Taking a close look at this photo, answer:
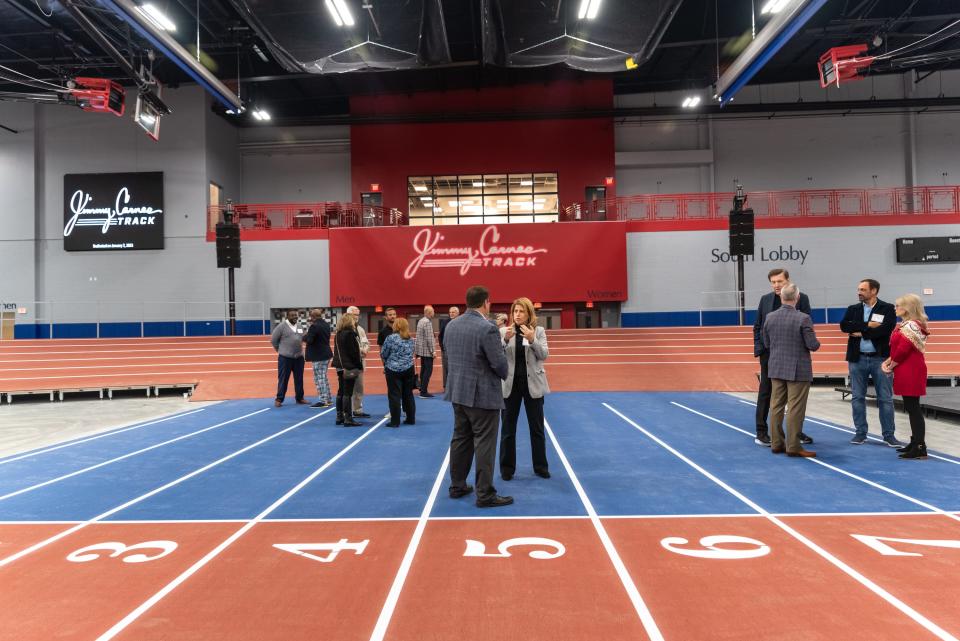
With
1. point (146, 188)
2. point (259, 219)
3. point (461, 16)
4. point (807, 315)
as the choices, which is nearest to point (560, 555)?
point (807, 315)

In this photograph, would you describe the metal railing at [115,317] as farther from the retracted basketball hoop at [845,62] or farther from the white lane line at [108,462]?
the retracted basketball hoop at [845,62]

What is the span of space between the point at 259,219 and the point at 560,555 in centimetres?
2030

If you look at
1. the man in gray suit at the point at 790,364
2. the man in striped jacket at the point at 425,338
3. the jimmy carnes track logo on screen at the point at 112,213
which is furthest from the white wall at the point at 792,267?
the jimmy carnes track logo on screen at the point at 112,213

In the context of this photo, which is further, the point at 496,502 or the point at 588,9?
the point at 588,9

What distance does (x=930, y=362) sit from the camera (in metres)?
13.6

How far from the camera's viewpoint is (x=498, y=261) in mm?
19406

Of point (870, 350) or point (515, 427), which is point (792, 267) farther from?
Answer: point (515, 427)

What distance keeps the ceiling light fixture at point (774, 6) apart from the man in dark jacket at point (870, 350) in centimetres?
772

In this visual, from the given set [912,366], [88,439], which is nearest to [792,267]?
[912,366]

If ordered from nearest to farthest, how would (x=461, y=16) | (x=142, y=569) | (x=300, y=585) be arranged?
(x=300, y=585)
(x=142, y=569)
(x=461, y=16)

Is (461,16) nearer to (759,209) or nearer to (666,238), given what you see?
(666,238)

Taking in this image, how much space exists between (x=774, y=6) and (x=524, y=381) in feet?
36.3

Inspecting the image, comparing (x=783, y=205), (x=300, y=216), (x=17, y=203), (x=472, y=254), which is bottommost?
(x=472, y=254)

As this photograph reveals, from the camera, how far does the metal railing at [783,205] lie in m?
19.8
